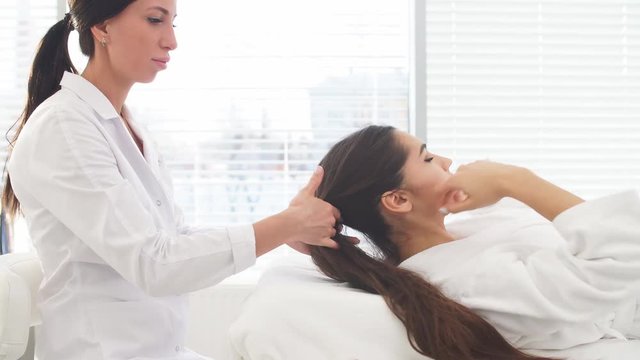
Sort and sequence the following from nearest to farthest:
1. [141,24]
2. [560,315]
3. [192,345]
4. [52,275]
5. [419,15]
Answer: [560,315] < [52,275] < [141,24] < [192,345] < [419,15]

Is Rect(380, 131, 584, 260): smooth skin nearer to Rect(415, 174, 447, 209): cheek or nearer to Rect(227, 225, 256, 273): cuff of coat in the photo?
Rect(415, 174, 447, 209): cheek

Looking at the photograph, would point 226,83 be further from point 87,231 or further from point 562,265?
point 562,265

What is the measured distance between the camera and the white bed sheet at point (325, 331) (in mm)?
1303

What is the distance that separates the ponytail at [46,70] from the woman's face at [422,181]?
84 centimetres

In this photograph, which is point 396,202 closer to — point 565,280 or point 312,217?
point 312,217

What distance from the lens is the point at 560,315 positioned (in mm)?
1323

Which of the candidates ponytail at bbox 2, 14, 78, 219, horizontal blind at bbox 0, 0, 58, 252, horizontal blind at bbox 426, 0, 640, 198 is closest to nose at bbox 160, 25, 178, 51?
ponytail at bbox 2, 14, 78, 219

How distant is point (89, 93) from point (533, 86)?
2125 millimetres

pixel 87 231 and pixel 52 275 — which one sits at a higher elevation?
pixel 87 231

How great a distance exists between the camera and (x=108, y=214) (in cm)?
144

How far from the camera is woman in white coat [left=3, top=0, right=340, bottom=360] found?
146 centimetres

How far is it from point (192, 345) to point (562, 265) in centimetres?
182

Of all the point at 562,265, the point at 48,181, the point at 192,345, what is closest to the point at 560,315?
the point at 562,265

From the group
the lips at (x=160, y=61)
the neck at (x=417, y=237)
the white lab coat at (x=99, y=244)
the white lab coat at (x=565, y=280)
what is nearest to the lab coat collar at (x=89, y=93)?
the white lab coat at (x=99, y=244)
